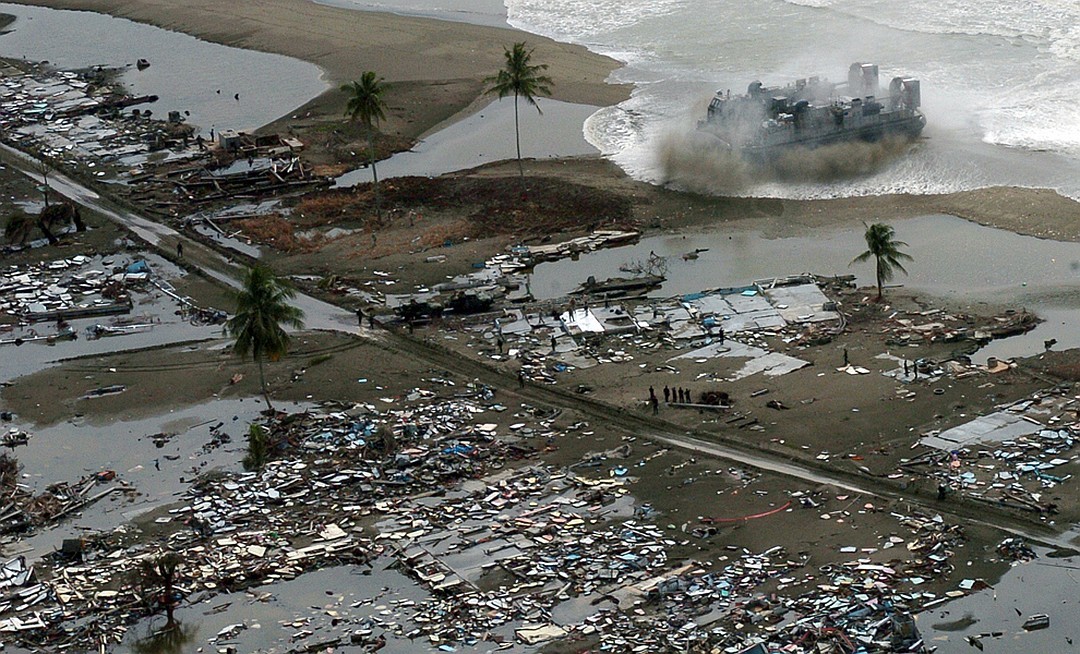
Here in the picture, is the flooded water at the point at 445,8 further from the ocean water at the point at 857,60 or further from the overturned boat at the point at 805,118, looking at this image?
the overturned boat at the point at 805,118

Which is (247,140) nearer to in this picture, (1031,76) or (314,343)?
(314,343)

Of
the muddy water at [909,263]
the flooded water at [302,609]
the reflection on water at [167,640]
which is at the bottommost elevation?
the reflection on water at [167,640]

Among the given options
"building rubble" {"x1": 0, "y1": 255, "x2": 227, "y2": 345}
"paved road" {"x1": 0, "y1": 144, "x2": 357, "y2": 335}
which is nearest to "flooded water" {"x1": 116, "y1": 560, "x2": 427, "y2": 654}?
"paved road" {"x1": 0, "y1": 144, "x2": 357, "y2": 335}

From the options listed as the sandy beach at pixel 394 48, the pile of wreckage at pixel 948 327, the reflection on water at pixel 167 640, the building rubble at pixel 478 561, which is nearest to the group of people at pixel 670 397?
the building rubble at pixel 478 561

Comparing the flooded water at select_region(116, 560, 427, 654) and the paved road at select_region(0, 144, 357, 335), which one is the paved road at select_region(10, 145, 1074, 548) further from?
the flooded water at select_region(116, 560, 427, 654)

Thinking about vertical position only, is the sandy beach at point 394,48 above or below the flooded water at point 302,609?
above

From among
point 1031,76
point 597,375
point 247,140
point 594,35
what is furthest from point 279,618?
point 594,35
